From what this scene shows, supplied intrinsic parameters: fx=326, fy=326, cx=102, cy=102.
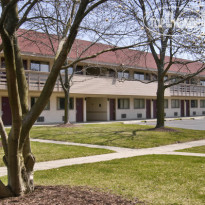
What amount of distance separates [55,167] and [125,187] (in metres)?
3.25

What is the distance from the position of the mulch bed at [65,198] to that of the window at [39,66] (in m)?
23.8

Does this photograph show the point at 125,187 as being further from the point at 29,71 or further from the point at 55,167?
the point at 29,71

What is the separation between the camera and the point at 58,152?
12.3 metres

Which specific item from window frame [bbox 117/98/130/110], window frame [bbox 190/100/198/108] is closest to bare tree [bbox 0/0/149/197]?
window frame [bbox 117/98/130/110]

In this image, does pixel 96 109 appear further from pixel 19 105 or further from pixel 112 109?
pixel 19 105

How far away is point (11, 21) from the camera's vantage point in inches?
202

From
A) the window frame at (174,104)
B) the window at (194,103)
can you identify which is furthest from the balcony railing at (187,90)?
the window at (194,103)

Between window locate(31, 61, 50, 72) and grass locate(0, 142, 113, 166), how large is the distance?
1591cm

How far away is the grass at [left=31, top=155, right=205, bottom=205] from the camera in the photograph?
20.6 ft

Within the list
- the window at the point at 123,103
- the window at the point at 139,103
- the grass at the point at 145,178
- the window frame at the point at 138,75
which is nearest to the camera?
the grass at the point at 145,178

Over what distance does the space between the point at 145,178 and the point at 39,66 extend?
76.1ft

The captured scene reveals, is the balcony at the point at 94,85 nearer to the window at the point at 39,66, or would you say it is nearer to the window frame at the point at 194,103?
the window at the point at 39,66

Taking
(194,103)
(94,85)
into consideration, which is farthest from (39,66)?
(194,103)

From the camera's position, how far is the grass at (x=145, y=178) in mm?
6270
